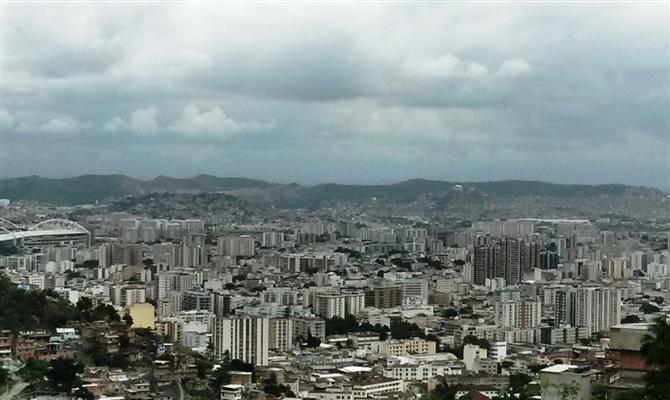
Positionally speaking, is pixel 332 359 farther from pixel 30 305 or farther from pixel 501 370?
pixel 30 305

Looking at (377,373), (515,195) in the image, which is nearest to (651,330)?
(377,373)

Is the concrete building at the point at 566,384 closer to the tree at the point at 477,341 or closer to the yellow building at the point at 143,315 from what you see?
the tree at the point at 477,341

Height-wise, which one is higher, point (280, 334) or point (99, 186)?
point (99, 186)

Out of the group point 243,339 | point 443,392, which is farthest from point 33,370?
point 243,339

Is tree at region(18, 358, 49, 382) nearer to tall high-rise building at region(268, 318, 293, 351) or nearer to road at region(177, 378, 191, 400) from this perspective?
road at region(177, 378, 191, 400)

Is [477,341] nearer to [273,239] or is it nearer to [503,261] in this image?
[503,261]

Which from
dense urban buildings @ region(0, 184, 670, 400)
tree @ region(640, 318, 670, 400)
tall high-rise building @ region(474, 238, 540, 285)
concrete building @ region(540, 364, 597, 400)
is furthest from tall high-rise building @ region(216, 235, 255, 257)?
tree @ region(640, 318, 670, 400)

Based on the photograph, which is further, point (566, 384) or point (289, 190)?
point (289, 190)
